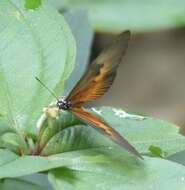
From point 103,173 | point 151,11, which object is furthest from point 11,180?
point 151,11

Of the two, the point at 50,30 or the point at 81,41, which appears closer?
the point at 50,30

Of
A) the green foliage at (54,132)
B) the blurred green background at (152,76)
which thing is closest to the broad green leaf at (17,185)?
the green foliage at (54,132)

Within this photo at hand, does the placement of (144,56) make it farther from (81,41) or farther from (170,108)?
(81,41)

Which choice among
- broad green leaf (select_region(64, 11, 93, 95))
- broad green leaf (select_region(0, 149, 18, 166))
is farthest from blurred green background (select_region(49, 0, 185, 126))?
broad green leaf (select_region(0, 149, 18, 166))

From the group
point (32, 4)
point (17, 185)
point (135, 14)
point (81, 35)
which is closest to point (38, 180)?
point (17, 185)

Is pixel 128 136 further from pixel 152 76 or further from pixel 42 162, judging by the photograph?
pixel 152 76

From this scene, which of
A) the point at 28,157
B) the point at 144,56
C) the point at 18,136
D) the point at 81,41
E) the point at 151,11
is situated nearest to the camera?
the point at 28,157
